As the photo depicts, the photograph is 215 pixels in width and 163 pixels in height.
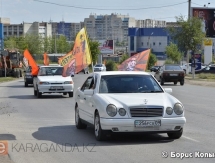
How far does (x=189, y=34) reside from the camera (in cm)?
6234

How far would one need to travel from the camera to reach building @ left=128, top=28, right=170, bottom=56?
153875mm

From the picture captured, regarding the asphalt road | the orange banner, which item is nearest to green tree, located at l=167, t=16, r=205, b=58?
the orange banner

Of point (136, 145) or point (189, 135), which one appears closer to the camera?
point (136, 145)

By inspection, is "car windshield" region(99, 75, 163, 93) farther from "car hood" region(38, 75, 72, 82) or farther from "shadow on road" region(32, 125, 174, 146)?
"car hood" region(38, 75, 72, 82)

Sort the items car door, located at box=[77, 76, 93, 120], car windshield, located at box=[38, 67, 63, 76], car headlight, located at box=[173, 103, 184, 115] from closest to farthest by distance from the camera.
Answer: car headlight, located at box=[173, 103, 184, 115] → car door, located at box=[77, 76, 93, 120] → car windshield, located at box=[38, 67, 63, 76]

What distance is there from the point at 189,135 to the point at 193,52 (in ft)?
164

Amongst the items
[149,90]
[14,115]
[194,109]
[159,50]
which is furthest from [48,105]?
[159,50]

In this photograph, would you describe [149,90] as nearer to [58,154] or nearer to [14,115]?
[58,154]

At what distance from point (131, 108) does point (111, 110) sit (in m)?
0.42

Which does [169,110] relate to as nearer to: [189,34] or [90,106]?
[90,106]

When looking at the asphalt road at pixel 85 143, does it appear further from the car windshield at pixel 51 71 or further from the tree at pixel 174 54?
the tree at pixel 174 54

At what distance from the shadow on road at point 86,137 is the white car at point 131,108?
276 mm

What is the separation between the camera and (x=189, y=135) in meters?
13.4

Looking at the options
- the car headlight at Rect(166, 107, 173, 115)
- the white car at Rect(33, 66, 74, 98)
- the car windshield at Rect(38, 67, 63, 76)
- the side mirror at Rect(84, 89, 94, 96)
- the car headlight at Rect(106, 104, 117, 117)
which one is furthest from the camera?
the car windshield at Rect(38, 67, 63, 76)
